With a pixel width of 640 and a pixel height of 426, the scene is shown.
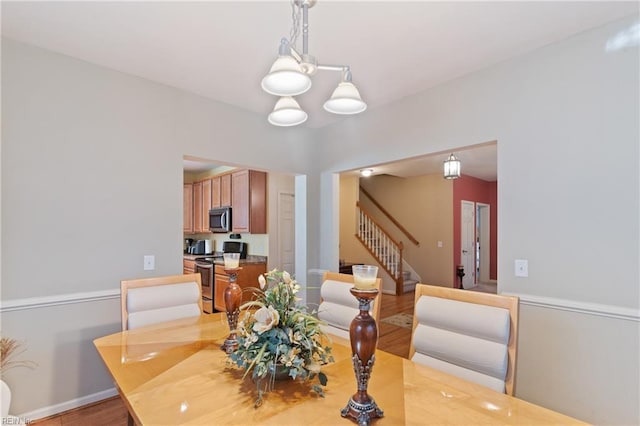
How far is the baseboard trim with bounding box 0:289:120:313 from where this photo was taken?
1.99 metres

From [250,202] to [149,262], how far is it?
2190 mm

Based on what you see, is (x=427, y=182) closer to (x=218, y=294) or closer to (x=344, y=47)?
(x=218, y=294)

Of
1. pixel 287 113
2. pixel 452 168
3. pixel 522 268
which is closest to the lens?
pixel 287 113

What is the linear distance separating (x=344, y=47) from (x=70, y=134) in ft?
6.59

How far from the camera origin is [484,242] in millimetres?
7578

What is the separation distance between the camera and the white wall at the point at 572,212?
1754mm

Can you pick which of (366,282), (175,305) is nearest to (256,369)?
(366,282)

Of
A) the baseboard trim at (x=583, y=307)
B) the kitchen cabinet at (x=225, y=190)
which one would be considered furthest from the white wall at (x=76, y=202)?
the baseboard trim at (x=583, y=307)

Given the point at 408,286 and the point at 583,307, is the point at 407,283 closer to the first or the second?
the point at 408,286

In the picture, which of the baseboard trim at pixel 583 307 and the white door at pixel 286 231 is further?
the white door at pixel 286 231

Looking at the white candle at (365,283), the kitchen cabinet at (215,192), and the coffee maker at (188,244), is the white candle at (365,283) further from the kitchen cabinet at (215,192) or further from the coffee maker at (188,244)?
the coffee maker at (188,244)

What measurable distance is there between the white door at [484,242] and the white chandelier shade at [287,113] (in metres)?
6.77

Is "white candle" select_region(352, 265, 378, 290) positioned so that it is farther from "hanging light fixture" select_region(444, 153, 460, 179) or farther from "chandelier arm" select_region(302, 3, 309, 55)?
"hanging light fixture" select_region(444, 153, 460, 179)

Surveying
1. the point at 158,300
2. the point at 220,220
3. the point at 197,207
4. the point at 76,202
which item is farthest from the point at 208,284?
the point at 158,300
